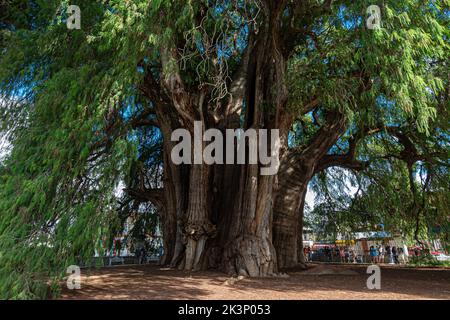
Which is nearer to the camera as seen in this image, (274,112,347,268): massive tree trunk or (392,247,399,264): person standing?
(274,112,347,268): massive tree trunk

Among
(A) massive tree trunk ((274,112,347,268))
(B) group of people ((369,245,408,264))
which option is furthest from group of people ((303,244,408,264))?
(A) massive tree trunk ((274,112,347,268))

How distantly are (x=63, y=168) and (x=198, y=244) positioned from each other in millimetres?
4076

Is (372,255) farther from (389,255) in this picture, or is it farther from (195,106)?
(195,106)

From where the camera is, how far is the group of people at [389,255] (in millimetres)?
15441

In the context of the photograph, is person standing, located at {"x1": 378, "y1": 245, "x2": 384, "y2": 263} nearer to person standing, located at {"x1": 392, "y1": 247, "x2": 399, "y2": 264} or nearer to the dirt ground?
person standing, located at {"x1": 392, "y1": 247, "x2": 399, "y2": 264}

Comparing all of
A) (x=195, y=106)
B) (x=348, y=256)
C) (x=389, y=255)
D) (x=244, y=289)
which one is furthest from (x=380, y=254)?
(x=195, y=106)

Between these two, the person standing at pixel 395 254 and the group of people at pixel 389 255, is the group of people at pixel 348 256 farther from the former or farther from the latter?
the person standing at pixel 395 254

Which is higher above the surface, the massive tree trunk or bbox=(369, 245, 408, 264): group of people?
the massive tree trunk

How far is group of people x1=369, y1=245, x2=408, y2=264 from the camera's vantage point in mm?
Result: 15441

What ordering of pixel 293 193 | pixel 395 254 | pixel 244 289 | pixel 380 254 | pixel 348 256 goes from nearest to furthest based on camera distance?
pixel 244 289 → pixel 293 193 → pixel 395 254 → pixel 380 254 → pixel 348 256

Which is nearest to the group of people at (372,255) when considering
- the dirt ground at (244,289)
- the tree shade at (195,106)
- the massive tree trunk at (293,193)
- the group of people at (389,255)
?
the group of people at (389,255)

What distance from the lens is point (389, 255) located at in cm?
1650

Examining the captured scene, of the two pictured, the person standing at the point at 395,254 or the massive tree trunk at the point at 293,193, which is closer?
the massive tree trunk at the point at 293,193

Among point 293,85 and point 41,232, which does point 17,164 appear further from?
point 293,85
